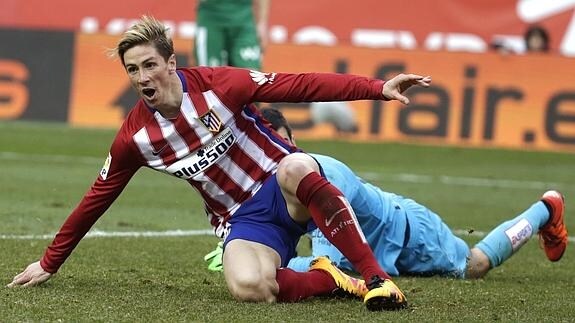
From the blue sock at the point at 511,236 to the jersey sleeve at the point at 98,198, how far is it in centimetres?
214

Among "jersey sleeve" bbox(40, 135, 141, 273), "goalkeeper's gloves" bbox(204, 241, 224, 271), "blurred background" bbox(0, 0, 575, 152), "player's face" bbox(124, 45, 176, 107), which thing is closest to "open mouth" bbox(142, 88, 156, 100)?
"player's face" bbox(124, 45, 176, 107)

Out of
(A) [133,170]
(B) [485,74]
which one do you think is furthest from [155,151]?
(B) [485,74]

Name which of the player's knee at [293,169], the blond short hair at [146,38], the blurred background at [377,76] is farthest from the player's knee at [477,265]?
the blurred background at [377,76]

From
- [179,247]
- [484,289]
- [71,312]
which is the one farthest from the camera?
[179,247]

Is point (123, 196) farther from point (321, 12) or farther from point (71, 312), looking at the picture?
point (321, 12)

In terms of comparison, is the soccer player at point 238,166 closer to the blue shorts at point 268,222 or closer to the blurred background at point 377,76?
the blue shorts at point 268,222

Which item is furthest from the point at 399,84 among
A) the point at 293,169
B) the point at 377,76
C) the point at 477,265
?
the point at 377,76

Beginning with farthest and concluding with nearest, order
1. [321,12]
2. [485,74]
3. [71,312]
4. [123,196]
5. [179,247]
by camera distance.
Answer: [321,12] → [485,74] → [123,196] → [179,247] → [71,312]

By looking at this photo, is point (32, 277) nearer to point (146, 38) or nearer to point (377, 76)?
point (146, 38)

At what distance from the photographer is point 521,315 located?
5430mm

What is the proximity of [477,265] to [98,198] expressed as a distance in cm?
219

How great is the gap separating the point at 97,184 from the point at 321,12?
16352mm

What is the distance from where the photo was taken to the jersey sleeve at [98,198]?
584cm

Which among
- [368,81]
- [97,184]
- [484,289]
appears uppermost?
[368,81]
